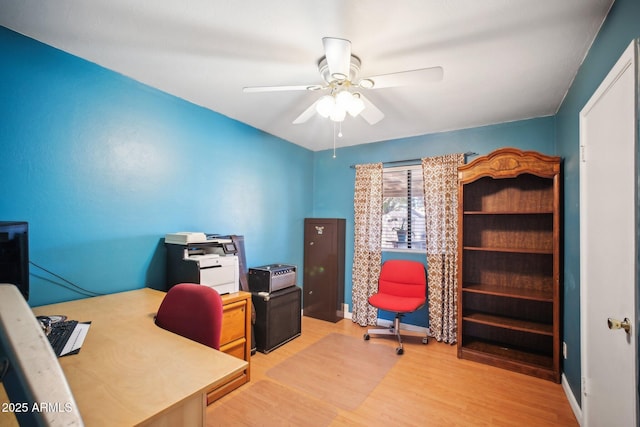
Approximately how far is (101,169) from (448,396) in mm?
3242

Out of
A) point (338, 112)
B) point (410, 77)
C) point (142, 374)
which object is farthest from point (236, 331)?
point (410, 77)

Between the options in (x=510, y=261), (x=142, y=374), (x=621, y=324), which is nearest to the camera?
(x=142, y=374)

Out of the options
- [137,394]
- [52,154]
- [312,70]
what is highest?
[312,70]

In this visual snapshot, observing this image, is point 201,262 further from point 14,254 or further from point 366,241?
point 366,241

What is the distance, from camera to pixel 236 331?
241 cm

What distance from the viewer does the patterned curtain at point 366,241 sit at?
3.83 metres

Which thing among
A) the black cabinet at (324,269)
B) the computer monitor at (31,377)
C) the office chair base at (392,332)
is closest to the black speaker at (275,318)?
the black cabinet at (324,269)

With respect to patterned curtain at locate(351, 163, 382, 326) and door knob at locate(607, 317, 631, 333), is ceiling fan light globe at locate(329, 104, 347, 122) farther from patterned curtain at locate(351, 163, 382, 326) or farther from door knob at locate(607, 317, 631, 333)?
patterned curtain at locate(351, 163, 382, 326)

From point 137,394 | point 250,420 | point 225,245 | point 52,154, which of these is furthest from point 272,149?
point 137,394

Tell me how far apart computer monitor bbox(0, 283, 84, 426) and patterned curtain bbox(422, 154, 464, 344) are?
347 cm

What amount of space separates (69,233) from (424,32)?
2.73 metres

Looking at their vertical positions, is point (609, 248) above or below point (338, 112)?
below

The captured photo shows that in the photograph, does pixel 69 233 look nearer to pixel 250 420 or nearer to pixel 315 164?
pixel 250 420

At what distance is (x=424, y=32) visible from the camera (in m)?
1.71
